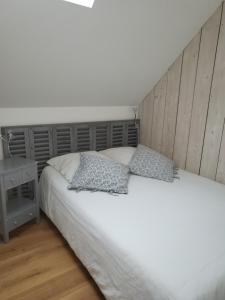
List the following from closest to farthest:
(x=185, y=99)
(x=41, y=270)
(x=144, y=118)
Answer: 1. (x=41, y=270)
2. (x=185, y=99)
3. (x=144, y=118)

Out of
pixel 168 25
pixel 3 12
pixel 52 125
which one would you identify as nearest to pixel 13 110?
pixel 52 125

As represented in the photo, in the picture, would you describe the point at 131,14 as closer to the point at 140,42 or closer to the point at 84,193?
the point at 140,42

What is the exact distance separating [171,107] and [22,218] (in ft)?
6.42

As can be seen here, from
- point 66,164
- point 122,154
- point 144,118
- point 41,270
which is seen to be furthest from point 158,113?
point 41,270

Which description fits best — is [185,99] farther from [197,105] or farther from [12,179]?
[12,179]

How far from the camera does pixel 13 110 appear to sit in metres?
2.17

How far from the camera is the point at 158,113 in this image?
2.73 meters

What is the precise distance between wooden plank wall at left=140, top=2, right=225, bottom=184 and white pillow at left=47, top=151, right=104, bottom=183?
1.15 meters

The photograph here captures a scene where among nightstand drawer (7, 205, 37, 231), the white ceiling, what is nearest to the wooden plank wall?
the white ceiling

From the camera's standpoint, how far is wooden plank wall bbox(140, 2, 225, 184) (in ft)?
6.61

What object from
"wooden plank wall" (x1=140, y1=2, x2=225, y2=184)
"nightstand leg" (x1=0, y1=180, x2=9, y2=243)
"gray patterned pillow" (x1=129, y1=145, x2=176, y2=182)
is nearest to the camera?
"nightstand leg" (x1=0, y1=180, x2=9, y2=243)

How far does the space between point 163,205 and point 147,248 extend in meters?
0.50

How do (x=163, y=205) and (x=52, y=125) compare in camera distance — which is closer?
(x=163, y=205)

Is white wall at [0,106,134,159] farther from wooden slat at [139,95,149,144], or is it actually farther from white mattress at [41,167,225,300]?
white mattress at [41,167,225,300]
